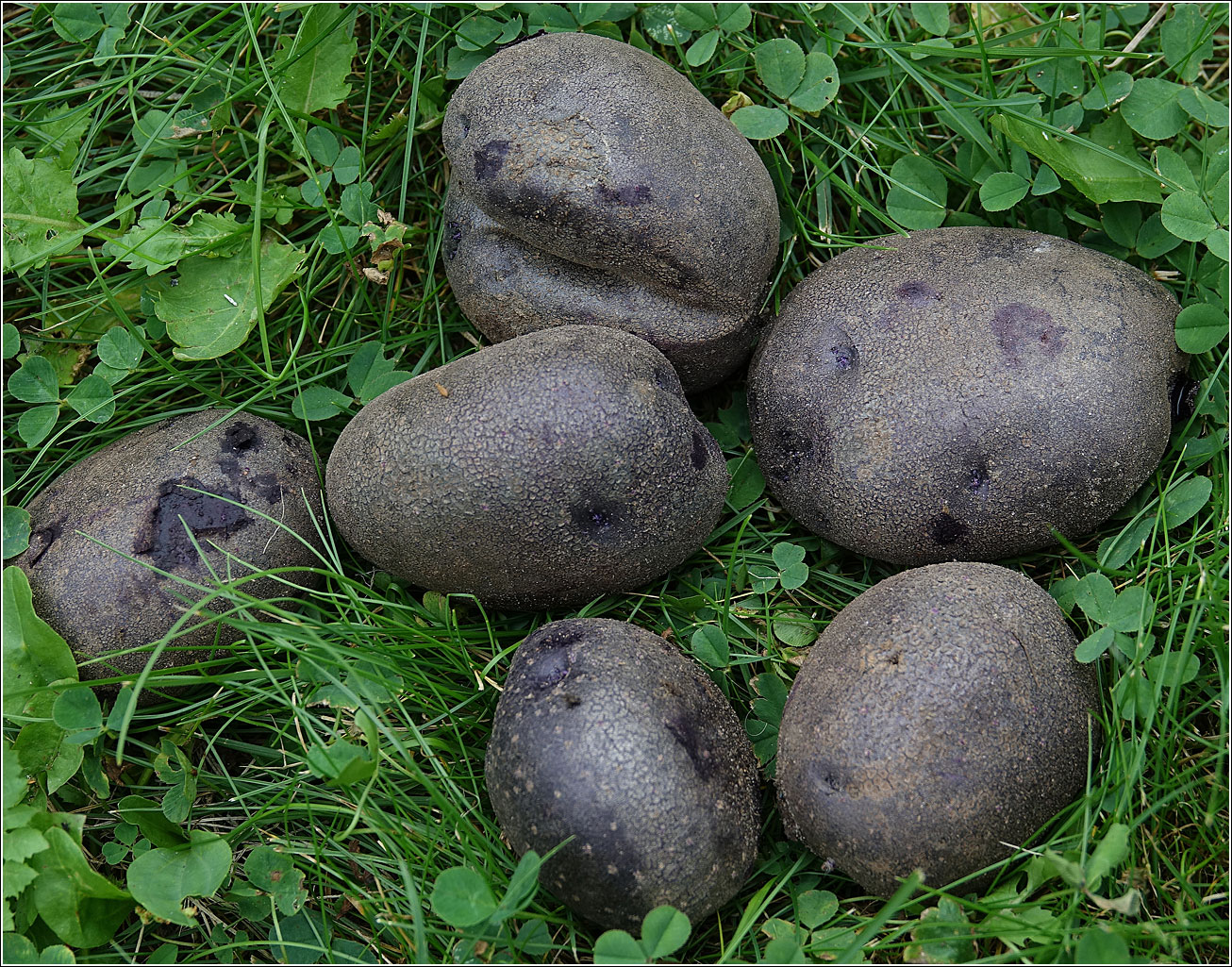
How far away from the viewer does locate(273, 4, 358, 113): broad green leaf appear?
2586 millimetres

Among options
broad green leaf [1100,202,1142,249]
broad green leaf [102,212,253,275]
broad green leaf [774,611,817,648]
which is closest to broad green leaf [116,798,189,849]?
broad green leaf [102,212,253,275]

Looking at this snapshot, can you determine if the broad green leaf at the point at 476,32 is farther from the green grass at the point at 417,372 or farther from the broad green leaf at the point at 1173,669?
the broad green leaf at the point at 1173,669

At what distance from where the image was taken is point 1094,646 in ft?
6.80

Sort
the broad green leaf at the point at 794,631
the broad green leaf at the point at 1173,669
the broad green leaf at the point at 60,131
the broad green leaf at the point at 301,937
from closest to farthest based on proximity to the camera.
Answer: the broad green leaf at the point at 1173,669 → the broad green leaf at the point at 301,937 → the broad green leaf at the point at 794,631 → the broad green leaf at the point at 60,131

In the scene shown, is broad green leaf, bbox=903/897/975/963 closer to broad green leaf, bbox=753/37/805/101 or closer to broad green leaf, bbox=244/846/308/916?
broad green leaf, bbox=244/846/308/916

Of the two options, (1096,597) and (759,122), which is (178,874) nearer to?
(1096,597)

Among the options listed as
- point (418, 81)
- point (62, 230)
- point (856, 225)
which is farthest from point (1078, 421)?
point (62, 230)

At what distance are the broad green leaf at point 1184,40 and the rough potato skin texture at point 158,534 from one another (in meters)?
2.33

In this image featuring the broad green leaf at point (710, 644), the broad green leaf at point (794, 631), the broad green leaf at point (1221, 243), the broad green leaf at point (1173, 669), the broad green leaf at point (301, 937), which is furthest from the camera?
the broad green leaf at point (794, 631)

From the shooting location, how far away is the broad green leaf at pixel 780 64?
8.46 ft

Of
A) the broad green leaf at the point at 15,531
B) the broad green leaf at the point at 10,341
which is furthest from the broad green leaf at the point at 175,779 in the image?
the broad green leaf at the point at 10,341

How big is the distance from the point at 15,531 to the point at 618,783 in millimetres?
1496

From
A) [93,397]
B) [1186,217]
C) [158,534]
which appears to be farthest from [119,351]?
[1186,217]

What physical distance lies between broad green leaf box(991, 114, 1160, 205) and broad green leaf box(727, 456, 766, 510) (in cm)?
100
